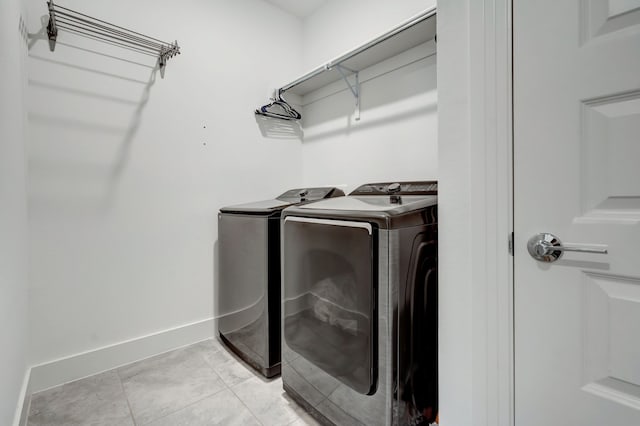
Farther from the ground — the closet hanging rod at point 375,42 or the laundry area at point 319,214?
the closet hanging rod at point 375,42

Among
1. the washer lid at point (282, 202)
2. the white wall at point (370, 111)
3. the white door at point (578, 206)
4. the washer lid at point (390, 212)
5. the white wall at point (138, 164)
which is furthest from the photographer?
the white wall at point (370, 111)

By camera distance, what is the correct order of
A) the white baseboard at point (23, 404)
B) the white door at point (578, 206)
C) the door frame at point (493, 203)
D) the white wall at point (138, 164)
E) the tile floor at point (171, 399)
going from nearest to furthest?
1. the white door at point (578, 206)
2. the door frame at point (493, 203)
3. the white baseboard at point (23, 404)
4. the tile floor at point (171, 399)
5. the white wall at point (138, 164)

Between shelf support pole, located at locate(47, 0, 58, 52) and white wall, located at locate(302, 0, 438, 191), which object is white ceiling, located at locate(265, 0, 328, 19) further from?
shelf support pole, located at locate(47, 0, 58, 52)

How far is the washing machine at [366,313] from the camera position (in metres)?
1.10

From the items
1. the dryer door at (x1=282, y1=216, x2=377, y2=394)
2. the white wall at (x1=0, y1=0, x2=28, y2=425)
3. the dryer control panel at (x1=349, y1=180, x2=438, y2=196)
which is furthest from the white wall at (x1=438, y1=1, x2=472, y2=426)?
the white wall at (x1=0, y1=0, x2=28, y2=425)

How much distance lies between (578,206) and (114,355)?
2504 mm

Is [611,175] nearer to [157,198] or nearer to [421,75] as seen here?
[421,75]

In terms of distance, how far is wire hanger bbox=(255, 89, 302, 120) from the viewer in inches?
98.8

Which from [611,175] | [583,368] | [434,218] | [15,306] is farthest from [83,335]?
[611,175]

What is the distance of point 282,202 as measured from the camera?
78.3 inches

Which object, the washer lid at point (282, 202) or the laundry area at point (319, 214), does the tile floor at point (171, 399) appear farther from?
the washer lid at point (282, 202)

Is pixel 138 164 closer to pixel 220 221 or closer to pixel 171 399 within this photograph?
pixel 220 221

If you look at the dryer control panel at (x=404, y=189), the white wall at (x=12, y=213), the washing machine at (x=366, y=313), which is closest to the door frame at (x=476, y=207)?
the washing machine at (x=366, y=313)

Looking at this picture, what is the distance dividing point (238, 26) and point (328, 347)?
2.54m
